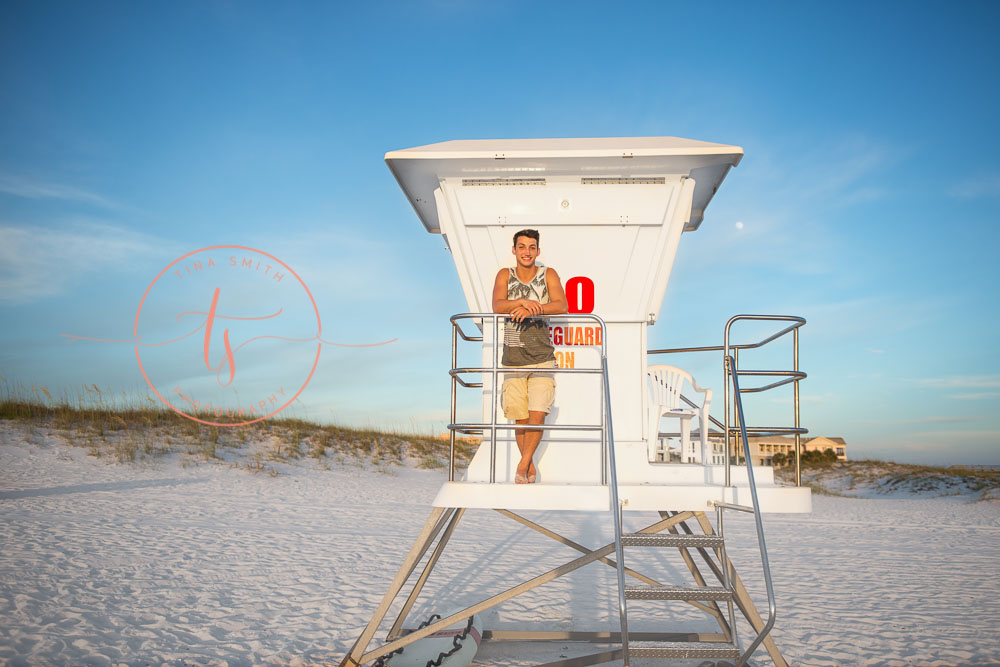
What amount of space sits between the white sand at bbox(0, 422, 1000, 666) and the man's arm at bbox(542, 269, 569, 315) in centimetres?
293

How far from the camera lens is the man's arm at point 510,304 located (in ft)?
14.9

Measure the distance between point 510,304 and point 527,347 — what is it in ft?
1.01

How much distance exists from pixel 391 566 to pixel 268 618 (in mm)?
2828

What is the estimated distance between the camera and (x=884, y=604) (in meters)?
8.05

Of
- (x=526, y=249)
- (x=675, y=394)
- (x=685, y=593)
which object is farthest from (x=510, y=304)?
(x=675, y=394)

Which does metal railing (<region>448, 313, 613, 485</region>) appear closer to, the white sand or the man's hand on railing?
the man's hand on railing

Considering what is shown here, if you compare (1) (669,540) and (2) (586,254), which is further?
(2) (586,254)

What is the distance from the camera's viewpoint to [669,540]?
4.09 metres

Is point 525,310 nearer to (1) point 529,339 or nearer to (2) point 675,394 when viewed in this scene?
(1) point 529,339

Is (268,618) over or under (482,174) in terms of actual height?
under

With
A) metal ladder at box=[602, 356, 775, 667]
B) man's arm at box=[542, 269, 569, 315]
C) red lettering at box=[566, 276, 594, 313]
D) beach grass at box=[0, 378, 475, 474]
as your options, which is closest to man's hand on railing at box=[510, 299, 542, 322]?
man's arm at box=[542, 269, 569, 315]

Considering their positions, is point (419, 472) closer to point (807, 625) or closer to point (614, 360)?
point (807, 625)

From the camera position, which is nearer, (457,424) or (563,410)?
(457,424)

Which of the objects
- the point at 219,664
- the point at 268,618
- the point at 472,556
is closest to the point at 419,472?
the point at 472,556
